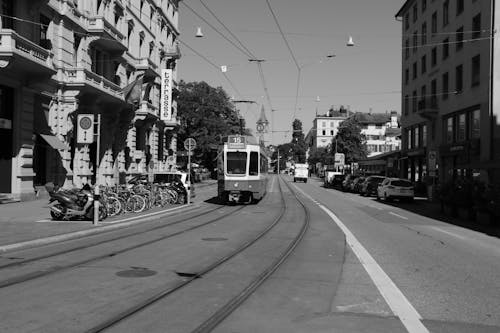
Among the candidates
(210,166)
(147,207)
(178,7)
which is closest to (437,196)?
(147,207)

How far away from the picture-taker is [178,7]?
5538cm

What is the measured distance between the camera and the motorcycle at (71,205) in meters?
15.7

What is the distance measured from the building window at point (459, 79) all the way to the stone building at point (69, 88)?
77.9 ft

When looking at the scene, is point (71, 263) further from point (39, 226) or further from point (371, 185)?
point (371, 185)

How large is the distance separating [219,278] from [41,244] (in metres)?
5.38

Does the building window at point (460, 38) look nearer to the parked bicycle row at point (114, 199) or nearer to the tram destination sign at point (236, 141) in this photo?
the tram destination sign at point (236, 141)

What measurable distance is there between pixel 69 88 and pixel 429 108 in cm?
3031

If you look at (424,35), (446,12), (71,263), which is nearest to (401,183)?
(446,12)

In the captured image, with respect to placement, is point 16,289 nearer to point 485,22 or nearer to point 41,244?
point 41,244

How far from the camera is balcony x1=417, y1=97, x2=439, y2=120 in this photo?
4416 cm

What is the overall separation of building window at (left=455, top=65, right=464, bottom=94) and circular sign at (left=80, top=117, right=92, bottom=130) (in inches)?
1245

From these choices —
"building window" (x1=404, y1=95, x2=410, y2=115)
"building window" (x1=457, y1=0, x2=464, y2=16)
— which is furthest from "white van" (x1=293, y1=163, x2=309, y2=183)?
"building window" (x1=457, y1=0, x2=464, y2=16)

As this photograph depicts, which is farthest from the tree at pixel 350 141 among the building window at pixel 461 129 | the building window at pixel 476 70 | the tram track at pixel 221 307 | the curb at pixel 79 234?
the tram track at pixel 221 307

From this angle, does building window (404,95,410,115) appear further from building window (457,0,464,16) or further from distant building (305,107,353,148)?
distant building (305,107,353,148)
